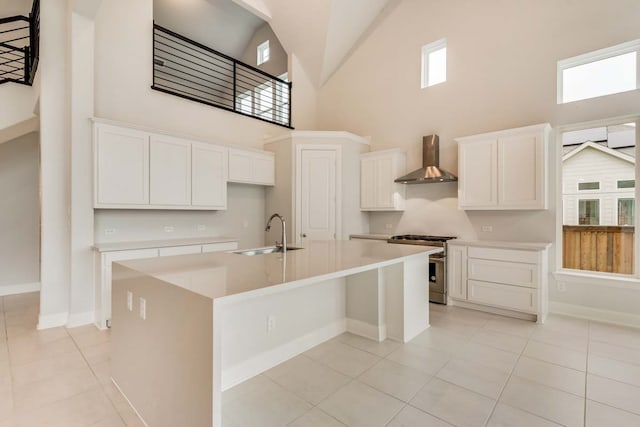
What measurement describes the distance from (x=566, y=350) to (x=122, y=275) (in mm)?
3853

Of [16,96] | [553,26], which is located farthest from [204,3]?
[553,26]

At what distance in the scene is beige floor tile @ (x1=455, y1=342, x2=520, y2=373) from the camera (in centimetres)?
252

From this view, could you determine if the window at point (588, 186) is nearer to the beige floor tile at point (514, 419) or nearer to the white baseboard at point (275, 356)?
the beige floor tile at point (514, 419)

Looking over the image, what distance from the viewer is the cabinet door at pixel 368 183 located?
5383 mm

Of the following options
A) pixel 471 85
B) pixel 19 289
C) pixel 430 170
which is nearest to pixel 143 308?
pixel 430 170

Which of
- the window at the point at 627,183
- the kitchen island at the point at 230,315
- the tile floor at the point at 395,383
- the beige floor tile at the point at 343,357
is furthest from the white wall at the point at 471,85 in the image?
the beige floor tile at the point at 343,357

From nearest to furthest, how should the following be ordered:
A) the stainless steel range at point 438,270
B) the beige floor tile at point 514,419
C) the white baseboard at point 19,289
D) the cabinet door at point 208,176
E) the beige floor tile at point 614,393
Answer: the beige floor tile at point 514,419, the beige floor tile at point 614,393, the stainless steel range at point 438,270, the cabinet door at point 208,176, the white baseboard at point 19,289

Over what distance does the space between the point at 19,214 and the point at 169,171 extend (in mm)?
2896

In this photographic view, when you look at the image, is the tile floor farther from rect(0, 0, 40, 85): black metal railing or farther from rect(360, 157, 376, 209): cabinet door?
rect(0, 0, 40, 85): black metal railing

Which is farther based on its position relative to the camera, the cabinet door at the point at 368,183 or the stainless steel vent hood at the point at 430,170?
the cabinet door at the point at 368,183

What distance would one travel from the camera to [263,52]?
7496 mm

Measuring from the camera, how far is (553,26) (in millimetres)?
3850

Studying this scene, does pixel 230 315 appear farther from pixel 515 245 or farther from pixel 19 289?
pixel 19 289

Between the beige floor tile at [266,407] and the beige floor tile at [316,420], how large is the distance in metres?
0.04
